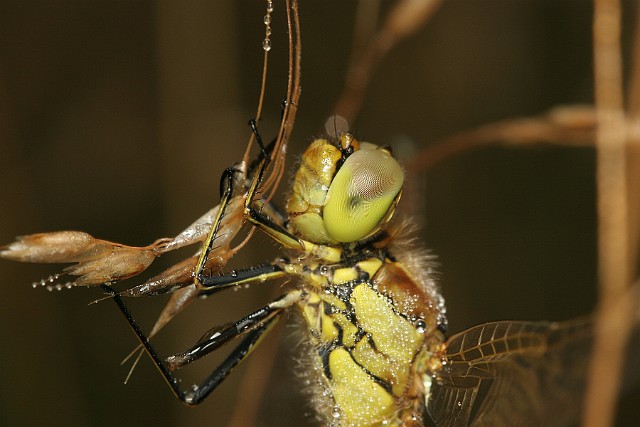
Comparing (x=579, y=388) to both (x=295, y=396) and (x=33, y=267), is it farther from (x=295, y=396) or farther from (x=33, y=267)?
(x=33, y=267)

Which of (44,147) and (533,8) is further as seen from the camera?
(533,8)

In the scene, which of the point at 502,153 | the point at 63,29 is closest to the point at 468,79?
the point at 502,153

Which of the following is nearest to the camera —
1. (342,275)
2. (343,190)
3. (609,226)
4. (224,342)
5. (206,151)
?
(343,190)

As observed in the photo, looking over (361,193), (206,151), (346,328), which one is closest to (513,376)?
(346,328)

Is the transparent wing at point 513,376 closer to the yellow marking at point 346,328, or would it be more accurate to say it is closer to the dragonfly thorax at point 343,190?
the yellow marking at point 346,328

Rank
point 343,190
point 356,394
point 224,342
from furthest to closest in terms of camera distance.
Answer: point 356,394
point 224,342
point 343,190

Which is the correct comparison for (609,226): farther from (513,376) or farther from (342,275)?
(342,275)

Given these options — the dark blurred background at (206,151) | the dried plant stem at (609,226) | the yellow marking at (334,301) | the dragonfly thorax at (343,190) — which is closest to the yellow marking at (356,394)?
the yellow marking at (334,301)

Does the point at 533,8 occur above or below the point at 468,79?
above
